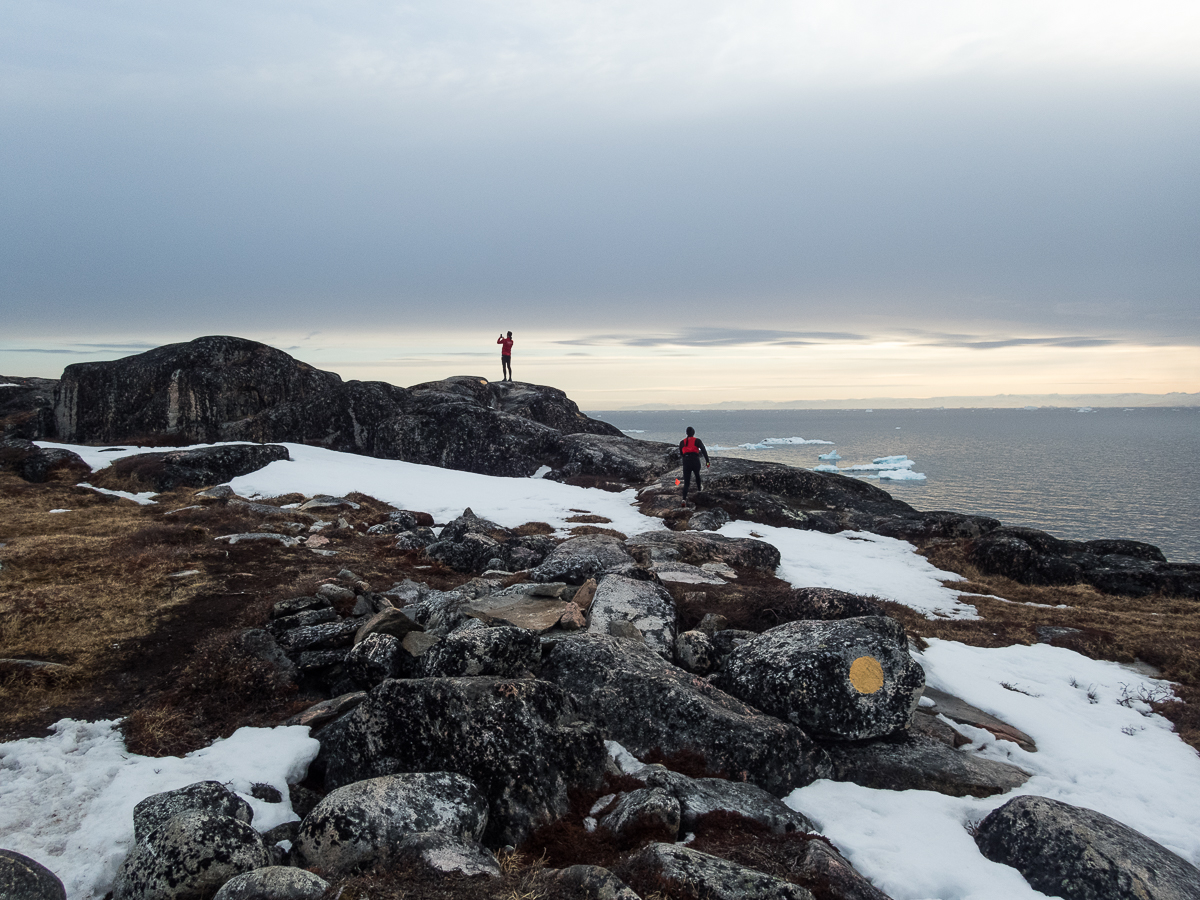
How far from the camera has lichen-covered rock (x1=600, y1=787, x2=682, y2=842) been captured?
7.09 metres

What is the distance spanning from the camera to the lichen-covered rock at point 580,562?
54.0ft

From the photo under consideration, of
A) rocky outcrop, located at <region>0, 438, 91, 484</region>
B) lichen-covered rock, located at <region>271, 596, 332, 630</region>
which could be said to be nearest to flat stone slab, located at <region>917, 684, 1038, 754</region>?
lichen-covered rock, located at <region>271, 596, 332, 630</region>

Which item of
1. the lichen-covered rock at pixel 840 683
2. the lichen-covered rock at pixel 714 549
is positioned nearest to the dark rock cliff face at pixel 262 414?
the lichen-covered rock at pixel 714 549

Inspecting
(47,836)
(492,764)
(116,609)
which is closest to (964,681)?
(492,764)

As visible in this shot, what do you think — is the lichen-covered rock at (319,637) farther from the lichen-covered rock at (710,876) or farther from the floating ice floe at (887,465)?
the floating ice floe at (887,465)

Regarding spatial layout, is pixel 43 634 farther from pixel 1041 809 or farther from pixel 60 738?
pixel 1041 809

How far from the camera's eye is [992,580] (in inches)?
870

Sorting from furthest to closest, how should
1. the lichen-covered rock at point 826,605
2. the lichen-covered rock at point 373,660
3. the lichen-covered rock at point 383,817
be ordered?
the lichen-covered rock at point 826,605
the lichen-covered rock at point 373,660
the lichen-covered rock at point 383,817

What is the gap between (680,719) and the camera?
9.32m

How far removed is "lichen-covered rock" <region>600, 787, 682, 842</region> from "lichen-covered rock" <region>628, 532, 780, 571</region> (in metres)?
12.0

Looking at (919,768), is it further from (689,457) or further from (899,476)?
(899,476)

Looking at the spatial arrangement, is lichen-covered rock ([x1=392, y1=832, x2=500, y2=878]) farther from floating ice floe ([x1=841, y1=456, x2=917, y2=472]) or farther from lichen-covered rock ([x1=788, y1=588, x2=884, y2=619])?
floating ice floe ([x1=841, y1=456, x2=917, y2=472])

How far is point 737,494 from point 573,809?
72.3 feet

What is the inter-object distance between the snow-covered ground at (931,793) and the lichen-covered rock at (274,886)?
7.02ft
